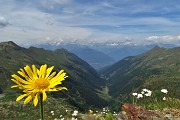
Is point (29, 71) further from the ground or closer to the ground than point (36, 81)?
further from the ground

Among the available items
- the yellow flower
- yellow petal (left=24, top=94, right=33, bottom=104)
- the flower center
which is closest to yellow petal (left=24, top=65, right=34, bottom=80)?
the yellow flower

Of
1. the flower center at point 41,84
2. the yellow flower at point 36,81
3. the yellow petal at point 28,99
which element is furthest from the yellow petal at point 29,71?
the yellow petal at point 28,99

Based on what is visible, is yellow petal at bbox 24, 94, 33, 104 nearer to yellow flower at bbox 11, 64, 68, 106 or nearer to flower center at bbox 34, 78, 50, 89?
yellow flower at bbox 11, 64, 68, 106

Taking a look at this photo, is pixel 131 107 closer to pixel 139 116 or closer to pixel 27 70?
pixel 139 116

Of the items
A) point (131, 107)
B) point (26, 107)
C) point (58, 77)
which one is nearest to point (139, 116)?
point (131, 107)

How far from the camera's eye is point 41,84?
544 centimetres

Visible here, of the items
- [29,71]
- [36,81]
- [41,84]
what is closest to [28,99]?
[41,84]

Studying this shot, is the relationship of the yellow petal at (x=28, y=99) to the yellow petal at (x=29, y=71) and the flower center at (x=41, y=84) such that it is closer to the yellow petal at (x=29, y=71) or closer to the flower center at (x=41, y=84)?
the flower center at (x=41, y=84)

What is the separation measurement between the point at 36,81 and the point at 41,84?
19 centimetres

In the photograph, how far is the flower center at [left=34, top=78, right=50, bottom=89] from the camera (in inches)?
211

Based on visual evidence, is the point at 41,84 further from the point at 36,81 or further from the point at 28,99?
the point at 28,99

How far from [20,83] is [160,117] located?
420cm

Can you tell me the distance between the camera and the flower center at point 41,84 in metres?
5.37

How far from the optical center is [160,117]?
8.10m
